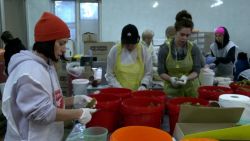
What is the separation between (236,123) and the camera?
1275mm

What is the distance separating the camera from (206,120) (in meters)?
1.27

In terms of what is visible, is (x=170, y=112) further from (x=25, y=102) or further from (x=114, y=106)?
(x=25, y=102)

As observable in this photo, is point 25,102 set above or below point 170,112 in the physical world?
above

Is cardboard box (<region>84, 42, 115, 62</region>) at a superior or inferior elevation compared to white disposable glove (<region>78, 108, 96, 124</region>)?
superior

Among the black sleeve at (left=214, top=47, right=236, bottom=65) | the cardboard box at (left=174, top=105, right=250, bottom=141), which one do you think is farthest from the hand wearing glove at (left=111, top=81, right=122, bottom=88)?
the black sleeve at (left=214, top=47, right=236, bottom=65)

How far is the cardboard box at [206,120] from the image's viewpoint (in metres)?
1.18

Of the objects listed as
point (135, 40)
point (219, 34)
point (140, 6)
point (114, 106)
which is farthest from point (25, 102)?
point (140, 6)

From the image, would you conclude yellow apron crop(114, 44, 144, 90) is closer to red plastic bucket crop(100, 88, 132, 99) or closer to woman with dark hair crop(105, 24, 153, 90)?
woman with dark hair crop(105, 24, 153, 90)

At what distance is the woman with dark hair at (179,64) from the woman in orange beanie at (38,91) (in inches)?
38.1

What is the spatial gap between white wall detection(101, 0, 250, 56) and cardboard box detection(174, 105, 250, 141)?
203 inches

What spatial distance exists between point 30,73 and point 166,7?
5.55m

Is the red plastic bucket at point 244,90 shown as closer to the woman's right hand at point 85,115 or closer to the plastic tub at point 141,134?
the plastic tub at point 141,134

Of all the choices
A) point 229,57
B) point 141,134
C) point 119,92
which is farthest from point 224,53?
point 141,134

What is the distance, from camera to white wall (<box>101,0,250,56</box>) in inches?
240
